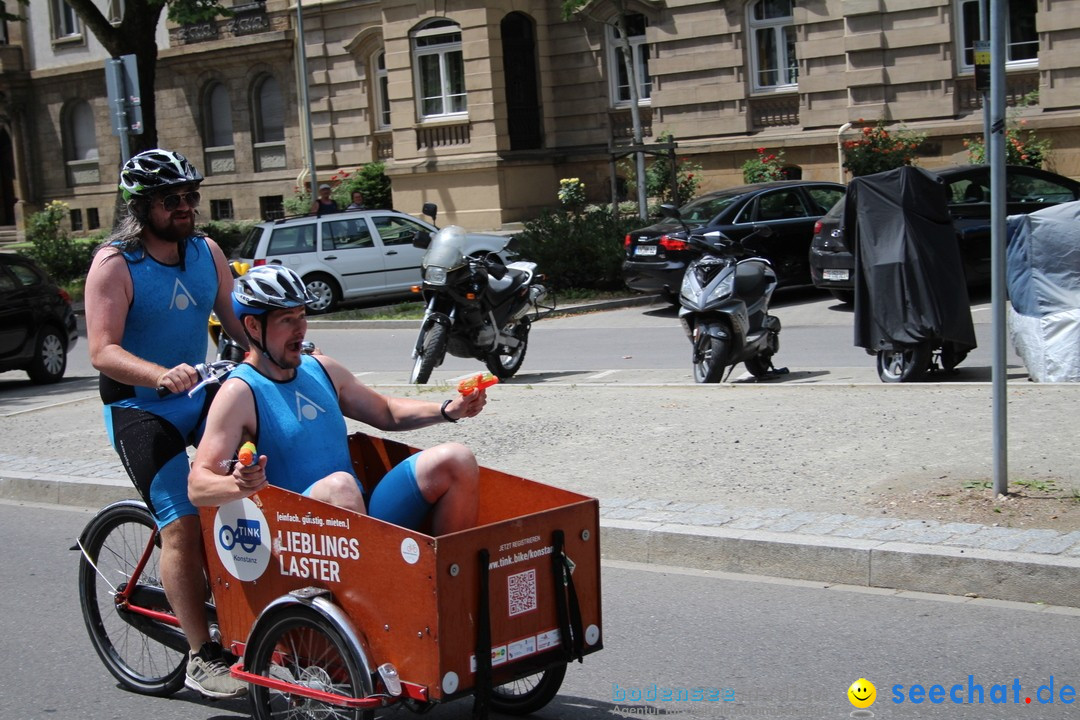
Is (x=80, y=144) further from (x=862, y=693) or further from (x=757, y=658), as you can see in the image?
(x=862, y=693)

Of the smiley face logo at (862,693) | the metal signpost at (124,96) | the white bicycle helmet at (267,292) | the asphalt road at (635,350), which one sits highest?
the metal signpost at (124,96)

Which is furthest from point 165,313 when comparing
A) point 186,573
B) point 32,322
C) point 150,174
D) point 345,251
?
point 345,251

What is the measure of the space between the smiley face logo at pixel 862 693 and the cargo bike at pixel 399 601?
1.01 metres

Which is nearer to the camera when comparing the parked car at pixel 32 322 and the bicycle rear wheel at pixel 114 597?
the bicycle rear wheel at pixel 114 597

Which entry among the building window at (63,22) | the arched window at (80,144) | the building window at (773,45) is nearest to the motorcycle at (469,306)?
the building window at (773,45)

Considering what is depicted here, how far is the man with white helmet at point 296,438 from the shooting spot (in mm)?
4391

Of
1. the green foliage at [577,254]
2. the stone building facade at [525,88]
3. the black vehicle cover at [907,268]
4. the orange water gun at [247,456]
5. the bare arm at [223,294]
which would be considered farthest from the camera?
the stone building facade at [525,88]

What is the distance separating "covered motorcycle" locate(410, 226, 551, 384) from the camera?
12562 mm

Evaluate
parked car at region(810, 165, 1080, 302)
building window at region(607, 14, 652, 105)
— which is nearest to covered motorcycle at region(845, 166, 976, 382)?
parked car at region(810, 165, 1080, 302)

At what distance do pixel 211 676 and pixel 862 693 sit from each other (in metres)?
2.35

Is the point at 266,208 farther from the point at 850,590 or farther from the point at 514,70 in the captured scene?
the point at 850,590

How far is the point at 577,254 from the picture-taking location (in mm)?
20938

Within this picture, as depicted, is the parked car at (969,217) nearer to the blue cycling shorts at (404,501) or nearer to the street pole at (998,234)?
the street pole at (998,234)

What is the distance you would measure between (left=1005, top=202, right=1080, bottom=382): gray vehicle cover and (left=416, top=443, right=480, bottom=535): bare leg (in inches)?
291
